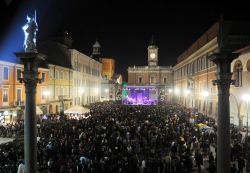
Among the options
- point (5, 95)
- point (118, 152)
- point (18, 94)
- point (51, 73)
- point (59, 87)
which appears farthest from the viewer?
point (59, 87)

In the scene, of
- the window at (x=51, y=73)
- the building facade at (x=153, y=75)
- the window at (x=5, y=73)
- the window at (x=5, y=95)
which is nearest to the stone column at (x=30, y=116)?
the window at (x=5, y=73)

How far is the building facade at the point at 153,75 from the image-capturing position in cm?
9806

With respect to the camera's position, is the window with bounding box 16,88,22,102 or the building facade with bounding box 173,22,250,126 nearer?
the building facade with bounding box 173,22,250,126

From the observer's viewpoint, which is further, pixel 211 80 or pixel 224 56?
pixel 211 80

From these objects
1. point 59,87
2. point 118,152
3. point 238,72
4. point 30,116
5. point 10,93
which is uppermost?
point 238,72

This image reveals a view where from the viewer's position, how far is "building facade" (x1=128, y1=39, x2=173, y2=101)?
322 feet

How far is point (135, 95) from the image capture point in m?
99.1

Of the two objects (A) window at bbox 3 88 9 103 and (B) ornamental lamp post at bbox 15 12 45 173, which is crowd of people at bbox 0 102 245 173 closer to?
(B) ornamental lamp post at bbox 15 12 45 173

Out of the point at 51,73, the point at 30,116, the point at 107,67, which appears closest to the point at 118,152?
the point at 30,116

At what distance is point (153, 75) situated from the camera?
327 ft

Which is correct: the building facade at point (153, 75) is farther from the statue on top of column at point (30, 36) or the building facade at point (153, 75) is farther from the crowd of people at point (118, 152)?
the statue on top of column at point (30, 36)

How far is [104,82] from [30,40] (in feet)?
255

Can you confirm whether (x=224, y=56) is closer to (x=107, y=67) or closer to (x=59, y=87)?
(x=59, y=87)

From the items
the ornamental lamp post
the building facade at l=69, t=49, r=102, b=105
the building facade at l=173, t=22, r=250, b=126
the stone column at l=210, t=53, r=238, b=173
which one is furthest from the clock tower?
the stone column at l=210, t=53, r=238, b=173
